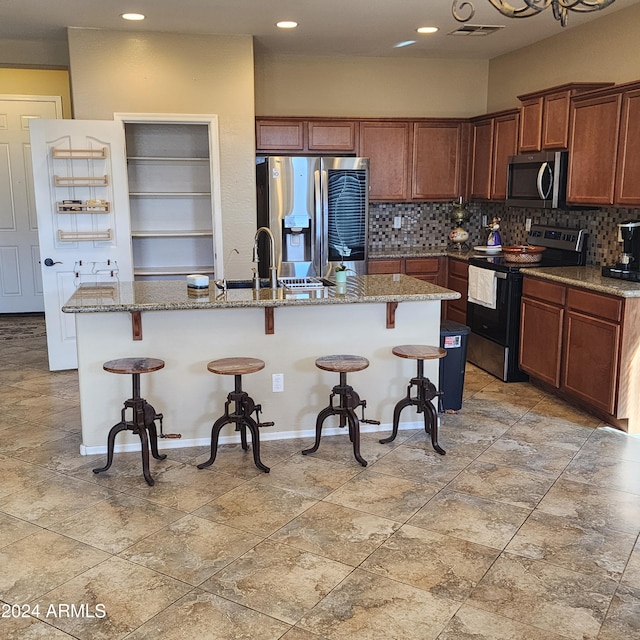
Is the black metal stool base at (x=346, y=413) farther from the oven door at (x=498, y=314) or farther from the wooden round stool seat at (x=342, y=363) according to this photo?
the oven door at (x=498, y=314)

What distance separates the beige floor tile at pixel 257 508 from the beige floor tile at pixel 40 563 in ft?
1.79

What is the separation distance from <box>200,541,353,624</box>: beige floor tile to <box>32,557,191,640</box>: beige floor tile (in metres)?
0.17

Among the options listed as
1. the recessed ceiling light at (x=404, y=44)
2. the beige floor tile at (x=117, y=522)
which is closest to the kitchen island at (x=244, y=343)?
the beige floor tile at (x=117, y=522)

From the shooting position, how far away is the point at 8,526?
2873 millimetres

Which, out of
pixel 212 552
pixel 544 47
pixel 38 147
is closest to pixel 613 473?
pixel 212 552

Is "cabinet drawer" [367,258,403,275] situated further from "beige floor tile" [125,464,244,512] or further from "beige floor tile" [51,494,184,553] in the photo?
"beige floor tile" [51,494,184,553]

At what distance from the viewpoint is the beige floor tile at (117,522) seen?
2756mm

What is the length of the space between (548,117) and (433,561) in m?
3.71

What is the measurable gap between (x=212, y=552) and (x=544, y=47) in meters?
5.05

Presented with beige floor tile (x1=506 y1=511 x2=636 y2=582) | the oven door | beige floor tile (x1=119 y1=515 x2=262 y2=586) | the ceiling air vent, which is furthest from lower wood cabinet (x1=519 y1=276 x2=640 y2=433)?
beige floor tile (x1=119 y1=515 x2=262 y2=586)

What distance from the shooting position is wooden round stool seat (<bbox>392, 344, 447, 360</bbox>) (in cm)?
365

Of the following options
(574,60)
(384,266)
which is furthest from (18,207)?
(574,60)

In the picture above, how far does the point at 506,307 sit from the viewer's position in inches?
196

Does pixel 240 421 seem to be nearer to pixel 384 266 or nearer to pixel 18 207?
pixel 384 266
